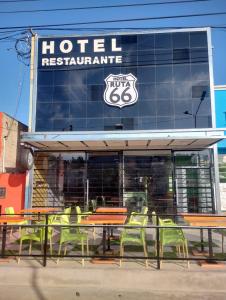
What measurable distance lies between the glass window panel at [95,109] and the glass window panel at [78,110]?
21 cm

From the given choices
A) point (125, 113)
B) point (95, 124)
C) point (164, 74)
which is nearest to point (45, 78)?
point (95, 124)

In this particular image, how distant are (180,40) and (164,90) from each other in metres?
2.32

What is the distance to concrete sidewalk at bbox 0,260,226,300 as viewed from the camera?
213 inches

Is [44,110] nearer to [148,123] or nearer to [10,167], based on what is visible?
[10,167]

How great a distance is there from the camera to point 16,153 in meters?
15.4

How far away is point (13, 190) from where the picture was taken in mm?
13375

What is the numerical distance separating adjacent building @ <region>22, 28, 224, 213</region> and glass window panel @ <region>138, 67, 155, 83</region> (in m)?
0.04

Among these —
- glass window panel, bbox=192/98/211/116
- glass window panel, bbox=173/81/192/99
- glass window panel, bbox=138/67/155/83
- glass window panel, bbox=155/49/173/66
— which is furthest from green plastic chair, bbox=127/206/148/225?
glass window panel, bbox=155/49/173/66

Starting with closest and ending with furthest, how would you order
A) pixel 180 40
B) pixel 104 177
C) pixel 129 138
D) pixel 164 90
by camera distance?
pixel 129 138 < pixel 104 177 < pixel 164 90 < pixel 180 40

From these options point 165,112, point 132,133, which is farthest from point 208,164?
point 132,133

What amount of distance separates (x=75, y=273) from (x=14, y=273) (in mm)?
1121

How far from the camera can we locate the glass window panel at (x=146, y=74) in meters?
14.5

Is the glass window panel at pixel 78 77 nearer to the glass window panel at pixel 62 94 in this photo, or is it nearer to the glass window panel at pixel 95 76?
the glass window panel at pixel 95 76

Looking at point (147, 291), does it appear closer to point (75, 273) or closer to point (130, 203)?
point (75, 273)
